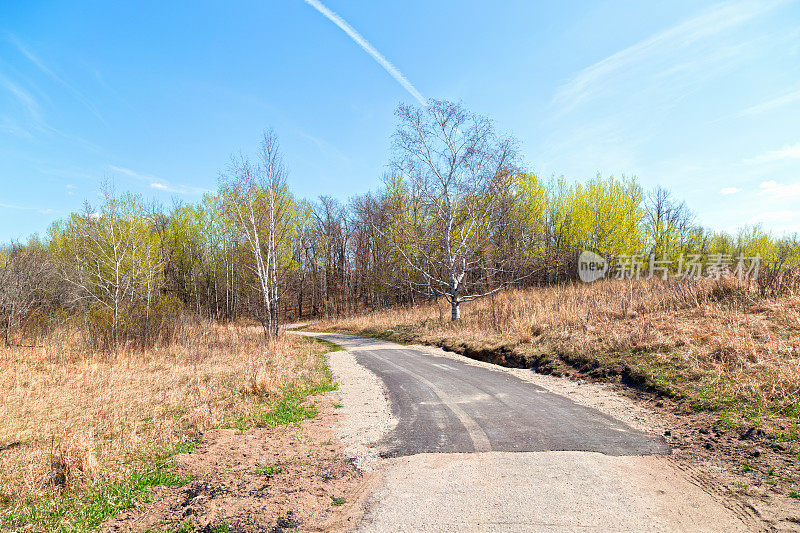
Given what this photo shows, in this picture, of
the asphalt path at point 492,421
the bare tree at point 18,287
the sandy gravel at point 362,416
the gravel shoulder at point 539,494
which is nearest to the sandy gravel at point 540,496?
the gravel shoulder at point 539,494

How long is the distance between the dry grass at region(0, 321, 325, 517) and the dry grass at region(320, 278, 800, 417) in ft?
24.5

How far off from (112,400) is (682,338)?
13475 mm

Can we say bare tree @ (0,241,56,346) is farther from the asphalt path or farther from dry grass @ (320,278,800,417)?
dry grass @ (320,278,800,417)

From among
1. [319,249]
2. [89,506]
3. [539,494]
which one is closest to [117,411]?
[89,506]

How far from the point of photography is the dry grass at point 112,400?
4641 millimetres

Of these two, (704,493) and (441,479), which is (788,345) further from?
(441,479)

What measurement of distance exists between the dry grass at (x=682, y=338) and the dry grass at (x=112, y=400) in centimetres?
746

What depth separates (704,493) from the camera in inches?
161

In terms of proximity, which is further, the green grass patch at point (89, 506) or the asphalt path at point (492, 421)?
the asphalt path at point (492, 421)

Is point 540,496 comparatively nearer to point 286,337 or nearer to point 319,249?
point 286,337

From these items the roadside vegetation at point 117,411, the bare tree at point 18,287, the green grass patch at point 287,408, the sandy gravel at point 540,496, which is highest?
the bare tree at point 18,287

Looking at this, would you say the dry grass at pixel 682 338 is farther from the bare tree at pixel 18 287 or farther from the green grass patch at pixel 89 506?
the bare tree at pixel 18 287

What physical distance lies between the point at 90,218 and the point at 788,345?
99.1 ft

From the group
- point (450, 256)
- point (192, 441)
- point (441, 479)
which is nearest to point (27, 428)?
point (192, 441)
